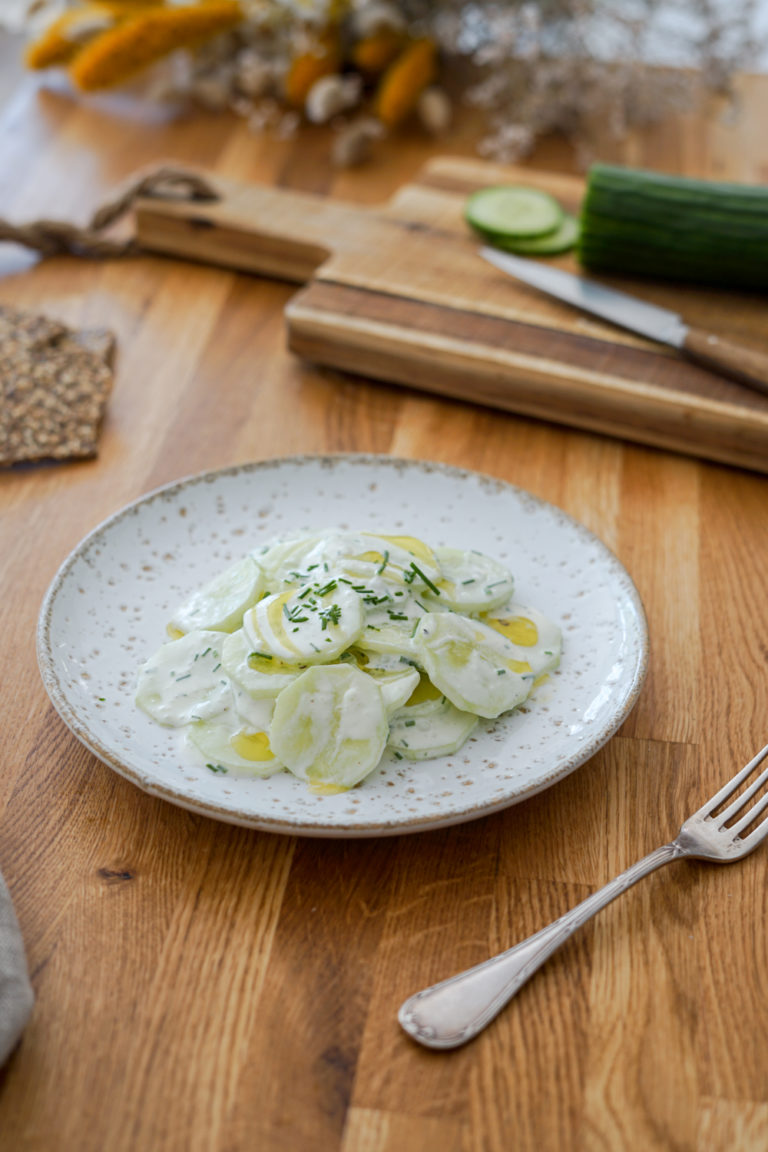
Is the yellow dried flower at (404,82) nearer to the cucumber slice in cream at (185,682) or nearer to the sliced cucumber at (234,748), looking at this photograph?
the cucumber slice in cream at (185,682)

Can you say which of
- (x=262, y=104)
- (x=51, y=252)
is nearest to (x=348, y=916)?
(x=51, y=252)

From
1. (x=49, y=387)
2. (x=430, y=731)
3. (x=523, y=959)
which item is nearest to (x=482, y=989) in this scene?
(x=523, y=959)

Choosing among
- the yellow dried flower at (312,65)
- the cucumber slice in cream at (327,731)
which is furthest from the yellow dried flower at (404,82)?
the cucumber slice in cream at (327,731)

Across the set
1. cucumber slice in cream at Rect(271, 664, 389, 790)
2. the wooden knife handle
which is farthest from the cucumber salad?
the wooden knife handle

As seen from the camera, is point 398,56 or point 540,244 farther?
point 398,56

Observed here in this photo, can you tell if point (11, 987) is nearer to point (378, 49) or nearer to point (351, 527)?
point (351, 527)

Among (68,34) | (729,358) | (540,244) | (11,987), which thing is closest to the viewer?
(11,987)
